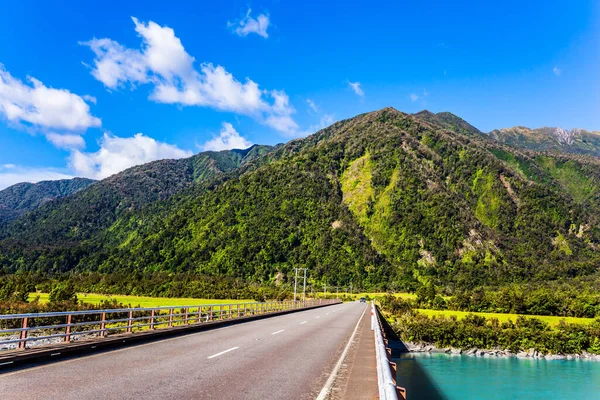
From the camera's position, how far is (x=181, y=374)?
32.2ft

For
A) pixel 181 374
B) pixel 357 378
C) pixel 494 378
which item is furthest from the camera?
pixel 494 378

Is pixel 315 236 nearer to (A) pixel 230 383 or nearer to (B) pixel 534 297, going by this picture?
(B) pixel 534 297

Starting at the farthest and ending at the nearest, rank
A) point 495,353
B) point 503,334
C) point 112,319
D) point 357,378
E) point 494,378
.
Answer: point 503,334, point 495,353, point 494,378, point 112,319, point 357,378

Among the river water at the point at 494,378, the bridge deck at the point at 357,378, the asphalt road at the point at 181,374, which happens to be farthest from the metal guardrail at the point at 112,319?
the river water at the point at 494,378

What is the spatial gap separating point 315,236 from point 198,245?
55.0 m

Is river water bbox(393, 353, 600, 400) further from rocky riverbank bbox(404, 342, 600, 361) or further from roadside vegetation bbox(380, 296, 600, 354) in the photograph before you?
roadside vegetation bbox(380, 296, 600, 354)

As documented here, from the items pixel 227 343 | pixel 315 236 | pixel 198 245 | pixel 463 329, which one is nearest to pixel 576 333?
pixel 463 329

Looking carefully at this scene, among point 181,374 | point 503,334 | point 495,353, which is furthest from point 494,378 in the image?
point 181,374

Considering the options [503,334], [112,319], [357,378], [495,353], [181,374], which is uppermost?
[181,374]

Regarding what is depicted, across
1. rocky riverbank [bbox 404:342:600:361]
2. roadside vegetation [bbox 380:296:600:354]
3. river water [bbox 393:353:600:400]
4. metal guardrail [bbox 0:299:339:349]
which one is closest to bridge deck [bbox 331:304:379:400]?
metal guardrail [bbox 0:299:339:349]

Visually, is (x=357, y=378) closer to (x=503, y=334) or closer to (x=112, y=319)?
(x=112, y=319)

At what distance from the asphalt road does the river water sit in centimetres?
3235

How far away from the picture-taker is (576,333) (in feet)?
228

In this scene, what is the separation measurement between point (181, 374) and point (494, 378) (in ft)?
175
